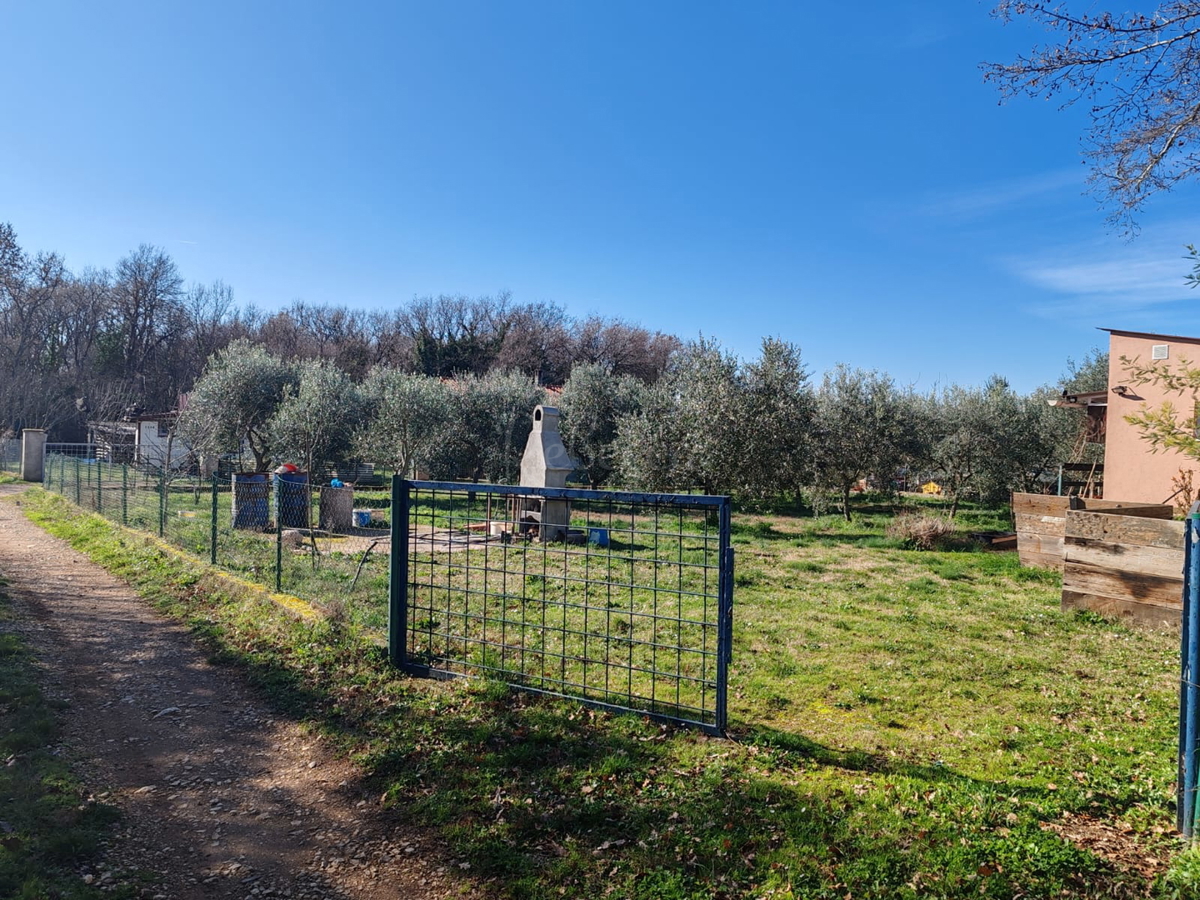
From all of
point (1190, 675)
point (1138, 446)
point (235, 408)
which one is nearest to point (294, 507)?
point (1190, 675)

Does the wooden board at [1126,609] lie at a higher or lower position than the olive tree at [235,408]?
lower

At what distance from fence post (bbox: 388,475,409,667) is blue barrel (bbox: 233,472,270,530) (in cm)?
959

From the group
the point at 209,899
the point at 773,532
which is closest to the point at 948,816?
the point at 209,899

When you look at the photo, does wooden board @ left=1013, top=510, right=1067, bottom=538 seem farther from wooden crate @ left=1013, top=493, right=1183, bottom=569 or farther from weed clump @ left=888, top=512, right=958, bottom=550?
weed clump @ left=888, top=512, right=958, bottom=550

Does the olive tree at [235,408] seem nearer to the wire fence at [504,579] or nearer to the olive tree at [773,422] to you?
the wire fence at [504,579]

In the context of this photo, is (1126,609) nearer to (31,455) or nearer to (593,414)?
(593,414)

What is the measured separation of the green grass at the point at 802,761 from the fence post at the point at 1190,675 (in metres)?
0.27

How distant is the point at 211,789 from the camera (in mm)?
4238

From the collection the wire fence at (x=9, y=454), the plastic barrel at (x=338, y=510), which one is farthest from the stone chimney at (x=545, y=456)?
the wire fence at (x=9, y=454)

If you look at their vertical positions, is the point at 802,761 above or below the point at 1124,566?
below

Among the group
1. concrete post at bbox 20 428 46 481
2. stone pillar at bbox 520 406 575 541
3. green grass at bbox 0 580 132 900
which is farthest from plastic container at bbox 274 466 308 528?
concrete post at bbox 20 428 46 481

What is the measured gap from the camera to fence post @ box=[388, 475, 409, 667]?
5.97 metres

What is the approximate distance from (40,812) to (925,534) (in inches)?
600

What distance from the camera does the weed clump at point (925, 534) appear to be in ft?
49.5
